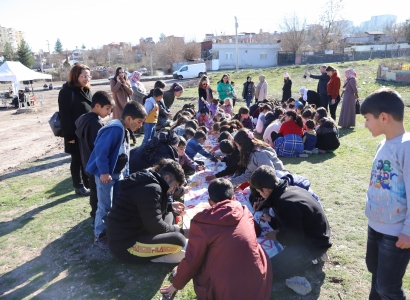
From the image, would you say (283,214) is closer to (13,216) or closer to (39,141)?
(13,216)

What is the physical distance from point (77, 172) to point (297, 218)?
3.55 m

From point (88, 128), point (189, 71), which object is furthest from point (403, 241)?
point (189, 71)

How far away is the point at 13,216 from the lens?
4.68 meters

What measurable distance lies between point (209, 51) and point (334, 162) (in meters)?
42.0

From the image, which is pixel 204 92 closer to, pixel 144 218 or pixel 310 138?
pixel 310 138

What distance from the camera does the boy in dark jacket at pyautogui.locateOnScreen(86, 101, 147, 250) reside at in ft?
11.2

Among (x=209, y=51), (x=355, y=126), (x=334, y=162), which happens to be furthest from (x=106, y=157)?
(x=209, y=51)

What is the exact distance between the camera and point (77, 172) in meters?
4.96

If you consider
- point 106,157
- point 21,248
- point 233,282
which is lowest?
point 21,248

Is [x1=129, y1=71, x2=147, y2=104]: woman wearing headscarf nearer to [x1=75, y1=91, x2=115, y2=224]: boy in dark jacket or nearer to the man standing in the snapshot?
[x1=75, y1=91, x2=115, y2=224]: boy in dark jacket

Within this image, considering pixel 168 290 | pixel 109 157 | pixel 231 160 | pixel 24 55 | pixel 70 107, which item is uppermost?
pixel 24 55

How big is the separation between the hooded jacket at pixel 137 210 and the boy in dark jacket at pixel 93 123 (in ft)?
3.29

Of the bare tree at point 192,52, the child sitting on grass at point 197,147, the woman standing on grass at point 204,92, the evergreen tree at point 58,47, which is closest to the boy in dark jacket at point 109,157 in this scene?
the child sitting on grass at point 197,147

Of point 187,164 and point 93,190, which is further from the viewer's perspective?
point 187,164
